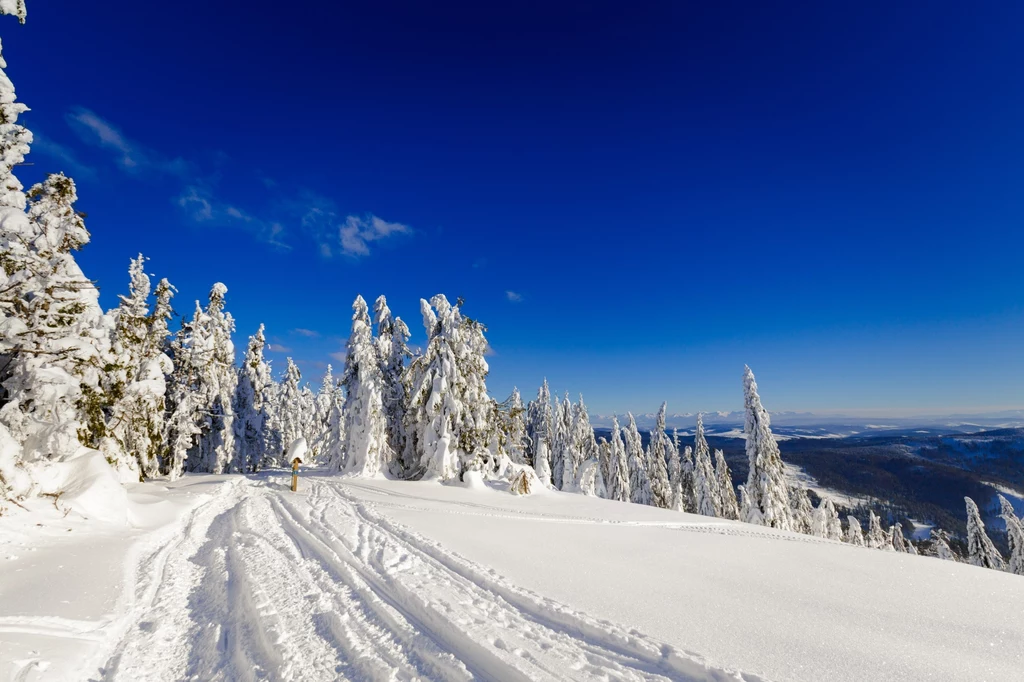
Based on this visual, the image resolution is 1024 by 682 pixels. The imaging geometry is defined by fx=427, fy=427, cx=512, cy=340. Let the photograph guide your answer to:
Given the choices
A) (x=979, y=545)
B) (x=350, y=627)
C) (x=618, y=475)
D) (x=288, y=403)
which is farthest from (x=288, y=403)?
(x=979, y=545)

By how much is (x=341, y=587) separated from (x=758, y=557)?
744 cm

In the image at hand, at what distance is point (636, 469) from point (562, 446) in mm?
8428

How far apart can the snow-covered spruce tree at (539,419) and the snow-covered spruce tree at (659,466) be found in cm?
1181

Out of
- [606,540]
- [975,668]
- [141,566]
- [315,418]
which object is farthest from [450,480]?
[315,418]

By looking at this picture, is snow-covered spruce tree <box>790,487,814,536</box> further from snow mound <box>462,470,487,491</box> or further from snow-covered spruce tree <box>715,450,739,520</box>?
snow mound <box>462,470,487,491</box>

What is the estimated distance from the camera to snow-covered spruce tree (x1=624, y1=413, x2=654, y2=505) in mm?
43875

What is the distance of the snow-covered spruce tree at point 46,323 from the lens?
376 inches

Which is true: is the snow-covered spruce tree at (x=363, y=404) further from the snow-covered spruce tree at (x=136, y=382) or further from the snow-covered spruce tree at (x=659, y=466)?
the snow-covered spruce tree at (x=659, y=466)

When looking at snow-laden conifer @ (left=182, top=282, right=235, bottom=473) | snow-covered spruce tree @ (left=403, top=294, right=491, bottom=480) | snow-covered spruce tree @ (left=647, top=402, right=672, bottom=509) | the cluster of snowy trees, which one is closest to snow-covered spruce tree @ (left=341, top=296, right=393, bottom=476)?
the cluster of snowy trees

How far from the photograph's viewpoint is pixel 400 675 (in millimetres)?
3781

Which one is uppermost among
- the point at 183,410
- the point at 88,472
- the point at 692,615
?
the point at 183,410

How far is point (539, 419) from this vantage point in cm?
5450

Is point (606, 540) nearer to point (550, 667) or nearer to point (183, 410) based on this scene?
point (550, 667)

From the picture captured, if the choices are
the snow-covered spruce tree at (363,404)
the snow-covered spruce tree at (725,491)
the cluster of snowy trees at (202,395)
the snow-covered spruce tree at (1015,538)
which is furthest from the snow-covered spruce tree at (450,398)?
the snow-covered spruce tree at (1015,538)
